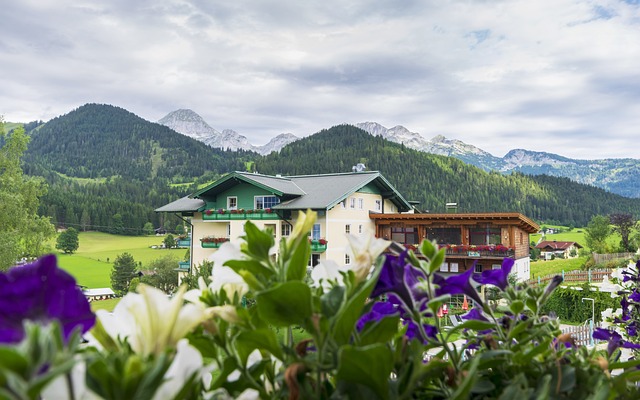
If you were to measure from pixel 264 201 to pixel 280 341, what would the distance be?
69.3ft

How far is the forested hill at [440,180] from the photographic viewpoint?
276ft

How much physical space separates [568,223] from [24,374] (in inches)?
4505

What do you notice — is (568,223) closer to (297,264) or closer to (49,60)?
(297,264)

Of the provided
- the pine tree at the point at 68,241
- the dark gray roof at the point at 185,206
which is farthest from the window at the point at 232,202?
the pine tree at the point at 68,241

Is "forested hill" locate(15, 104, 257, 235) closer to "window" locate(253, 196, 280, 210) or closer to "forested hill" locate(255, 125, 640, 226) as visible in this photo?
"forested hill" locate(255, 125, 640, 226)

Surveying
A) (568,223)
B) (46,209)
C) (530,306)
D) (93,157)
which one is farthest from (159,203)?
(530,306)

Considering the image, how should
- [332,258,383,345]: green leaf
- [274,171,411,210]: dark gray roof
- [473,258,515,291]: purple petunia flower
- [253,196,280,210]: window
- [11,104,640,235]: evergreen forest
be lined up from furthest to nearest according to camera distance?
1. [11,104,640,235]: evergreen forest
2. [253,196,280,210]: window
3. [274,171,411,210]: dark gray roof
4. [473,258,515,291]: purple petunia flower
5. [332,258,383,345]: green leaf

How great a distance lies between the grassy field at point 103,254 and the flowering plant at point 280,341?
57562 millimetres

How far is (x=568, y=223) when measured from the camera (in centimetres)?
10025

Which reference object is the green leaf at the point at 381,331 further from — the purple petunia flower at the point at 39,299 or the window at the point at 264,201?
the window at the point at 264,201

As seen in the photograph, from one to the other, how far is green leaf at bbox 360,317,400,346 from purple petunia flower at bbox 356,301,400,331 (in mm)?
82

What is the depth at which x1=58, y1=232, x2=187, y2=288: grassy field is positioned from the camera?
2232 inches

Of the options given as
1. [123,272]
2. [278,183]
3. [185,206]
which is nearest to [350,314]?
[278,183]

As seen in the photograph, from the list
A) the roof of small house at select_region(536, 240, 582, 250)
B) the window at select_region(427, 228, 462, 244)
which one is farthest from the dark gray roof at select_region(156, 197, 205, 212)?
the roof of small house at select_region(536, 240, 582, 250)
